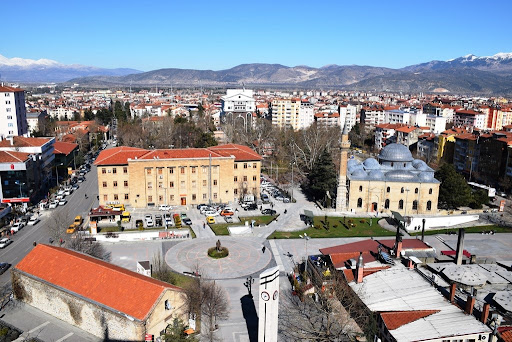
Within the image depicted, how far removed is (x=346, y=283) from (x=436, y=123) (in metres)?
80.5

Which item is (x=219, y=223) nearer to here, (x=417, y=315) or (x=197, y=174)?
(x=197, y=174)

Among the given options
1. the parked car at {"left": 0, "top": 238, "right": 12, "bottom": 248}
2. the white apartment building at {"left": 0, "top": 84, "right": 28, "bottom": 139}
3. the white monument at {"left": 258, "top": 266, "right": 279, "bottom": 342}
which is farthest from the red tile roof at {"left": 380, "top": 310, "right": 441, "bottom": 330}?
the white apartment building at {"left": 0, "top": 84, "right": 28, "bottom": 139}

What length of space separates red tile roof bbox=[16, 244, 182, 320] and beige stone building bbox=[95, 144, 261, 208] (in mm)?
19477

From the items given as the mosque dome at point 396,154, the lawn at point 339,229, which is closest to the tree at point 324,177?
the lawn at point 339,229

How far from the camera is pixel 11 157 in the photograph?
4291cm

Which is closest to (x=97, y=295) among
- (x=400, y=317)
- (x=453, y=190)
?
(x=400, y=317)

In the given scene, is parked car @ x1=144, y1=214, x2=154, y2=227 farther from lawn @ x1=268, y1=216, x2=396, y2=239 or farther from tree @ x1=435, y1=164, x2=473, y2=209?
tree @ x1=435, y1=164, x2=473, y2=209

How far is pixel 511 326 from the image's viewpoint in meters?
19.5

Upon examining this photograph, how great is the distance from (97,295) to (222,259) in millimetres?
12101

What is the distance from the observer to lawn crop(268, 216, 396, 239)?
38.1 m

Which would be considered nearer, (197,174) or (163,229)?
(163,229)

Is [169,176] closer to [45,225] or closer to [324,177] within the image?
[45,225]

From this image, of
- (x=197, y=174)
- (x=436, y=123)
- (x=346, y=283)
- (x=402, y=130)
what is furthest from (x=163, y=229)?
(x=436, y=123)

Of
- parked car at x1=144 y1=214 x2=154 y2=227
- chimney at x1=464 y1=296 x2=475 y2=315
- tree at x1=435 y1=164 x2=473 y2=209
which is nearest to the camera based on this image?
chimney at x1=464 y1=296 x2=475 y2=315
